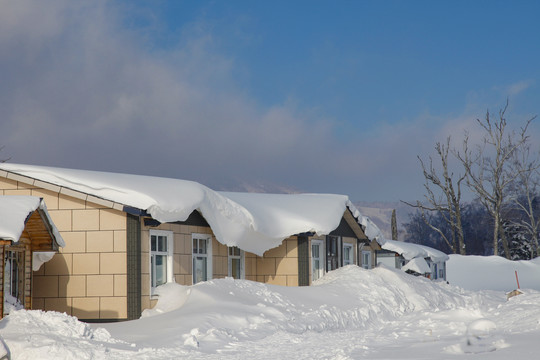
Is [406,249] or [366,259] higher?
[406,249]

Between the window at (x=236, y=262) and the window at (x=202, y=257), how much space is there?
1693mm

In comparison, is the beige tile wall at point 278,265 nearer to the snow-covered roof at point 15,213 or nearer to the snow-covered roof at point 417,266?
the snow-covered roof at point 15,213

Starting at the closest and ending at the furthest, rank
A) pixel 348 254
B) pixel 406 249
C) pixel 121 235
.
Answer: pixel 121 235 → pixel 348 254 → pixel 406 249

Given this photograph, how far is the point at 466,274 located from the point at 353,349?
145 ft

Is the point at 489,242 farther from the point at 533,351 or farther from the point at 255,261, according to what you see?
the point at 533,351

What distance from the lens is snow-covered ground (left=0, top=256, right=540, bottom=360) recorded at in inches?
420

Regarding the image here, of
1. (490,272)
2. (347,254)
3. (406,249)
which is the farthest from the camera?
(490,272)

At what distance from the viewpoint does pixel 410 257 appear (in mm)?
40094

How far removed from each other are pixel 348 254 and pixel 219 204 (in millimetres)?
9753

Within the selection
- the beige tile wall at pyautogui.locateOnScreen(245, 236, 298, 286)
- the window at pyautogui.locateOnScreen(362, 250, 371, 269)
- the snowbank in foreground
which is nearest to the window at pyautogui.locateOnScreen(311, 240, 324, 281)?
the beige tile wall at pyautogui.locateOnScreen(245, 236, 298, 286)

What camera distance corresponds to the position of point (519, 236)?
64.0 m

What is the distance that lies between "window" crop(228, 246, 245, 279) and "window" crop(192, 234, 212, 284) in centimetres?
169

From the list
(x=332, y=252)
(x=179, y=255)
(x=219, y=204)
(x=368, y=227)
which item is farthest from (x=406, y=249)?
(x=179, y=255)

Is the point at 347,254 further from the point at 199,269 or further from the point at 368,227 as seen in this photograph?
the point at 199,269
